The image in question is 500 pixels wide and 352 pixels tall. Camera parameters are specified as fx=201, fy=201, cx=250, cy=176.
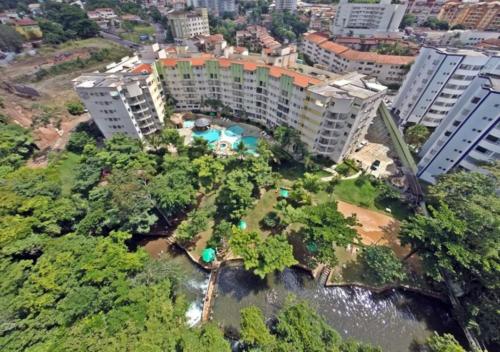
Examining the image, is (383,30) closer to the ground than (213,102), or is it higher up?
higher up

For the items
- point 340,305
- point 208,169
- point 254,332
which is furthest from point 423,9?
point 254,332

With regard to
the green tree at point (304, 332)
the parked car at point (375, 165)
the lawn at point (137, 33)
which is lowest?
the parked car at point (375, 165)

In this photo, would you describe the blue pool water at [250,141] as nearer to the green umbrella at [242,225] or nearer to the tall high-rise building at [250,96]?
the tall high-rise building at [250,96]

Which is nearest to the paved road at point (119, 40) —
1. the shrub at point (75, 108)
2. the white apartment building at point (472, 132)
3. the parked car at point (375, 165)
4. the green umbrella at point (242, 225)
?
the shrub at point (75, 108)

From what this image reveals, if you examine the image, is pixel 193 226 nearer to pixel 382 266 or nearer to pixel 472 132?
pixel 382 266

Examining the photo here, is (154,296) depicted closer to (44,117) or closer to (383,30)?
(44,117)

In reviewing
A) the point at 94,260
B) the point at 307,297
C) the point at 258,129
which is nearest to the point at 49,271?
the point at 94,260

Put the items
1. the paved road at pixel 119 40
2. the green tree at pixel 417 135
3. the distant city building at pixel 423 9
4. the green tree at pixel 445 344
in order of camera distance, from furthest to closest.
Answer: the distant city building at pixel 423 9
the paved road at pixel 119 40
the green tree at pixel 417 135
the green tree at pixel 445 344
